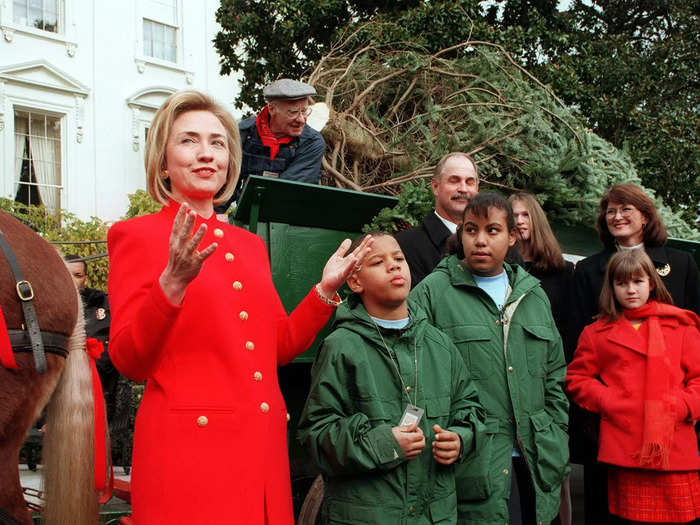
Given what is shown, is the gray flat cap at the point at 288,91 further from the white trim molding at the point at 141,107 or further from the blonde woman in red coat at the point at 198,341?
the white trim molding at the point at 141,107

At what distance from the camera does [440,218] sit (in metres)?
3.94

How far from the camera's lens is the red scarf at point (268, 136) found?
14.7 feet

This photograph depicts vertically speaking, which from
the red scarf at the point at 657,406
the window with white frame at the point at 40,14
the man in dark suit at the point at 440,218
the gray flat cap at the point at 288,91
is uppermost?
the window with white frame at the point at 40,14

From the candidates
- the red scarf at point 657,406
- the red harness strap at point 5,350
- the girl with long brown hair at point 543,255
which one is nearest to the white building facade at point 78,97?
the girl with long brown hair at point 543,255

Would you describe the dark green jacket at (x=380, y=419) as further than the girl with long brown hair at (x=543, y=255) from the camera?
No

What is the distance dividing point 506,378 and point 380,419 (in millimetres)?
681

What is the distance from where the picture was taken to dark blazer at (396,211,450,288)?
3777mm

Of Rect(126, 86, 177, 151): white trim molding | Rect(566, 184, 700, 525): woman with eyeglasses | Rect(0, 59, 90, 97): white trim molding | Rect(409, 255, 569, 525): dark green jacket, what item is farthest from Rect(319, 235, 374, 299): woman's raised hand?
Rect(126, 86, 177, 151): white trim molding

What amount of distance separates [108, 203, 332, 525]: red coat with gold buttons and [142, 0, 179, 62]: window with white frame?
14.5 metres

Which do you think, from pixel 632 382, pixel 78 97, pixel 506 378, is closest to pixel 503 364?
pixel 506 378

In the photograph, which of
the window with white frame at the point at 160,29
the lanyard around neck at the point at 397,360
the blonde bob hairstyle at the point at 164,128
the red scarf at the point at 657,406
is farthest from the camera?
the window with white frame at the point at 160,29

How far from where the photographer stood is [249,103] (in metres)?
12.8

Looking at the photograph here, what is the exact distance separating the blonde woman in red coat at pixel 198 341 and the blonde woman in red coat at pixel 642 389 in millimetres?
1993

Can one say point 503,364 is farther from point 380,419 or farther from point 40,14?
point 40,14
